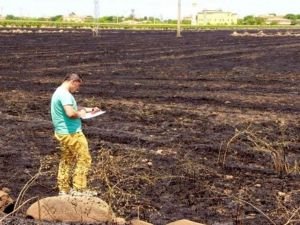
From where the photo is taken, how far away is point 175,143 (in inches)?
485

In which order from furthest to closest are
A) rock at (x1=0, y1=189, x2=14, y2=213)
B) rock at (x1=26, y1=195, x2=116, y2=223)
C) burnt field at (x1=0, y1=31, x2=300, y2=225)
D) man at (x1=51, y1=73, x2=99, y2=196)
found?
burnt field at (x1=0, y1=31, x2=300, y2=225)
man at (x1=51, y1=73, x2=99, y2=196)
rock at (x1=0, y1=189, x2=14, y2=213)
rock at (x1=26, y1=195, x2=116, y2=223)

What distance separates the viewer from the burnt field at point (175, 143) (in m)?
8.57

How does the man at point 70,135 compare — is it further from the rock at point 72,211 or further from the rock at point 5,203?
the rock at point 72,211

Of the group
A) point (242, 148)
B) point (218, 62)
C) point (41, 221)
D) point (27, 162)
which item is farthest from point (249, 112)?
point (218, 62)

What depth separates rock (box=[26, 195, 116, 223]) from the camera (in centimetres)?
695

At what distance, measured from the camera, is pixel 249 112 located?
52.2 ft

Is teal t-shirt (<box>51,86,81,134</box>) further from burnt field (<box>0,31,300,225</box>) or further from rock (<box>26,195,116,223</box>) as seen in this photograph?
rock (<box>26,195,116,223</box>)

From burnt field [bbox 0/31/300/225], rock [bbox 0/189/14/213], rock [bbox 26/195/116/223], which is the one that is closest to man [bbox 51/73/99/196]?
burnt field [bbox 0/31/300/225]

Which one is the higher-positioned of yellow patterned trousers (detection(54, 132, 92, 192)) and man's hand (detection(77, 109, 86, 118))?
man's hand (detection(77, 109, 86, 118))

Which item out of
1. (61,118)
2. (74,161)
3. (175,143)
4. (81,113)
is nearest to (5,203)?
(74,161)

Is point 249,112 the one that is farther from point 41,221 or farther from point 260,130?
point 41,221

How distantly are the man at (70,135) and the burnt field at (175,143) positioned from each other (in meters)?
0.40

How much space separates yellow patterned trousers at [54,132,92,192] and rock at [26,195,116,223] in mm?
1144

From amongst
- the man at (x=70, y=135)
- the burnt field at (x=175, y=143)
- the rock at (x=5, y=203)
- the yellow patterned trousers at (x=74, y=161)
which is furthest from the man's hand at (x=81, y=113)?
the rock at (x=5, y=203)
